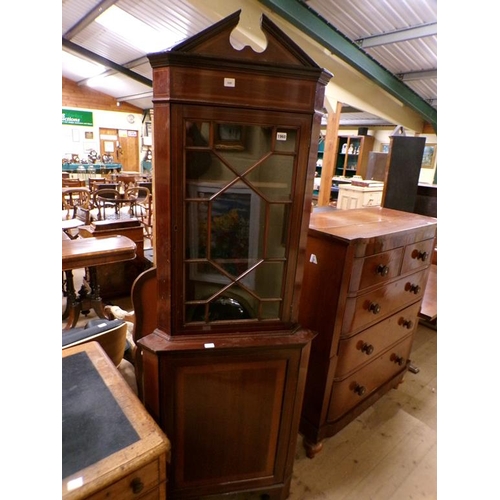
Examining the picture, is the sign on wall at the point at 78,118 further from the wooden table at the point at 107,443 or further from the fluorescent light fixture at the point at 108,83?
the wooden table at the point at 107,443

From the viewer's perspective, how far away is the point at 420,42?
11.4 feet

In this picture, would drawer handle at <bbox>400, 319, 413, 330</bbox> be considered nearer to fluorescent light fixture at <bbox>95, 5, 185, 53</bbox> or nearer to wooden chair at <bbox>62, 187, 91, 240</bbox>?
wooden chair at <bbox>62, 187, 91, 240</bbox>

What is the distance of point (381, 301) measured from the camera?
161 cm

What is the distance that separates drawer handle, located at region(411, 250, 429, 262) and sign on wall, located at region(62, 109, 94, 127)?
9.88 metres

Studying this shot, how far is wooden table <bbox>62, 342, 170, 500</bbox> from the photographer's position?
745 millimetres

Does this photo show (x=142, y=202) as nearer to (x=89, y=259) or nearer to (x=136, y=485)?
(x=89, y=259)

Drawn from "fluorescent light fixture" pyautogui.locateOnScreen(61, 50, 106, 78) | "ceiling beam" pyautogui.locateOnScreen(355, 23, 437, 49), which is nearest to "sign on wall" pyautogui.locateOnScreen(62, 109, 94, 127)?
"fluorescent light fixture" pyautogui.locateOnScreen(61, 50, 106, 78)

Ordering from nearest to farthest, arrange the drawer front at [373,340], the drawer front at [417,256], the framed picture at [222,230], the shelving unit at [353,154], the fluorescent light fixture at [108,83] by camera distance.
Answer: the framed picture at [222,230]
the drawer front at [373,340]
the drawer front at [417,256]
the shelving unit at [353,154]
the fluorescent light fixture at [108,83]

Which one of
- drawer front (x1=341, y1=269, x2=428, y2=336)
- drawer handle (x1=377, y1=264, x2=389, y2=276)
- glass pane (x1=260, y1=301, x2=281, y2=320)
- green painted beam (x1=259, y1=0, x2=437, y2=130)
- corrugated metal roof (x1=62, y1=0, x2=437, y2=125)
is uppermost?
corrugated metal roof (x1=62, y1=0, x2=437, y2=125)

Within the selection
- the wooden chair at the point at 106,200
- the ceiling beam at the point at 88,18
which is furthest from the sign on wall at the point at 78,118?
the wooden chair at the point at 106,200

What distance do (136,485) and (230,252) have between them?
0.67 metres

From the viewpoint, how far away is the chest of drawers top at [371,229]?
135 cm

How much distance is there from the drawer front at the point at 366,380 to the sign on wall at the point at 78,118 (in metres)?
9.95
